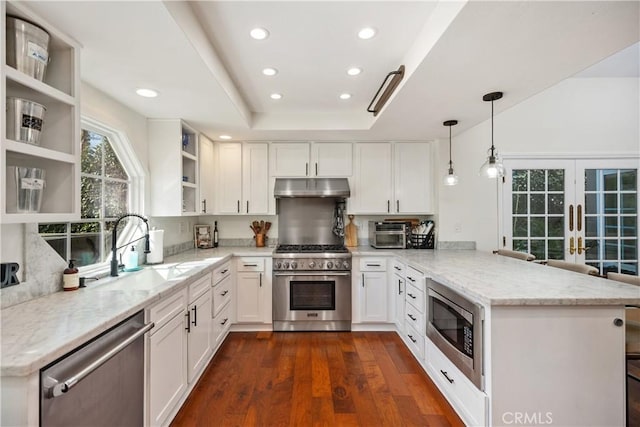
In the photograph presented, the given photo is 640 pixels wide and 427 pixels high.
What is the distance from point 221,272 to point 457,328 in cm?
213

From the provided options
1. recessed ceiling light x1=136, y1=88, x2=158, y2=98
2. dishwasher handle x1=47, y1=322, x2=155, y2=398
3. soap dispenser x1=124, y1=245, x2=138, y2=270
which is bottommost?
dishwasher handle x1=47, y1=322, x2=155, y2=398

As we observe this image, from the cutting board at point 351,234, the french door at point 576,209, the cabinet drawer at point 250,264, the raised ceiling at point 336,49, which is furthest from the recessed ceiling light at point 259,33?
the french door at point 576,209

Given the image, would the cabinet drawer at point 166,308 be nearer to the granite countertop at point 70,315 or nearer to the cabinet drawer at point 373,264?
the granite countertop at point 70,315

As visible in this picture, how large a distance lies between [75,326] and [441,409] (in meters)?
2.24

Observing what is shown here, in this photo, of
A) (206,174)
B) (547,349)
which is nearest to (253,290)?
(206,174)

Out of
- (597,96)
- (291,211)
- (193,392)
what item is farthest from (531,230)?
(193,392)

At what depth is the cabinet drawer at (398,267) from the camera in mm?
3021

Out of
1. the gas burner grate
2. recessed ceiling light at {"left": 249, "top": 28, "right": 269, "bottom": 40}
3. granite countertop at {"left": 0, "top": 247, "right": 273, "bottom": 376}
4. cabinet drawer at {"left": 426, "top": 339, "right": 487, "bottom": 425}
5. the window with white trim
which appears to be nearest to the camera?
granite countertop at {"left": 0, "top": 247, "right": 273, "bottom": 376}

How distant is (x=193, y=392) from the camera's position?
2205 millimetres

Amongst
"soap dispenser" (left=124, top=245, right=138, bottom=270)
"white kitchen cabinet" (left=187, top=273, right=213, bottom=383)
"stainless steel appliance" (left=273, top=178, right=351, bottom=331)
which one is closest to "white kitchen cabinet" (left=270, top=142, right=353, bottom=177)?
"stainless steel appliance" (left=273, top=178, right=351, bottom=331)

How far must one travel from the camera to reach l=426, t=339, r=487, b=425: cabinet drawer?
5.46 ft

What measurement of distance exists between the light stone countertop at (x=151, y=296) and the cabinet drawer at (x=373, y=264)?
647 millimetres

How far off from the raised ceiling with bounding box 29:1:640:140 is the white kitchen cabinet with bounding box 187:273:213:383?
1.51 metres

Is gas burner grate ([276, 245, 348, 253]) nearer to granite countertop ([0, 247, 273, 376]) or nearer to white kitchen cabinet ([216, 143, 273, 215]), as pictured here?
white kitchen cabinet ([216, 143, 273, 215])
